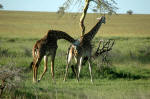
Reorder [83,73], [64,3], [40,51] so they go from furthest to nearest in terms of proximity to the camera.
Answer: [64,3]
[83,73]
[40,51]

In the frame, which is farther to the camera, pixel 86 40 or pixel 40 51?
pixel 86 40

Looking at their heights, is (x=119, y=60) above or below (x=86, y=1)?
below

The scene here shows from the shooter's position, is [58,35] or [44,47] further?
[58,35]

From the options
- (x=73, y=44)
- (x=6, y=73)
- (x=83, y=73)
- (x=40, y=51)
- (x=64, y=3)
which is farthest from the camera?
Answer: (x=64, y=3)

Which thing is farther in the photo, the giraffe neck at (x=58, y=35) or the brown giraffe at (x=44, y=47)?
the giraffe neck at (x=58, y=35)

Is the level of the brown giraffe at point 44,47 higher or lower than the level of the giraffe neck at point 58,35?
lower

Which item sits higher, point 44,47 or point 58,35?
point 58,35

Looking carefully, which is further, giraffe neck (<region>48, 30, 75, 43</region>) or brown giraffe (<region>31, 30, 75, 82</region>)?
giraffe neck (<region>48, 30, 75, 43</region>)

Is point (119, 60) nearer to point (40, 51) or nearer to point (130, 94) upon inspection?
point (40, 51)

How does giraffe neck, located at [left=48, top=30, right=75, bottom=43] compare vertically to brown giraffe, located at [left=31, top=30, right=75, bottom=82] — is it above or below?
above

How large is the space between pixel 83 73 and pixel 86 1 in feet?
12.0

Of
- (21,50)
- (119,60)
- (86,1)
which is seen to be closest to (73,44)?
(86,1)

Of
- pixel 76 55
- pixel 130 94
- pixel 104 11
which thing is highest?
pixel 104 11

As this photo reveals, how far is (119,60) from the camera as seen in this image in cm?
2445
